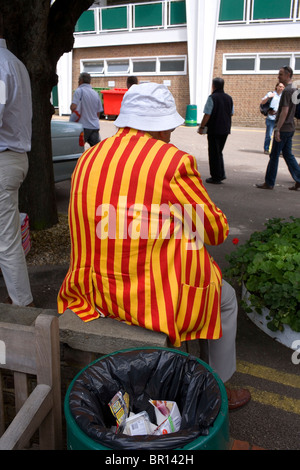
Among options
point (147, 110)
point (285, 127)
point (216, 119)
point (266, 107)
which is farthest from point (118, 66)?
point (147, 110)

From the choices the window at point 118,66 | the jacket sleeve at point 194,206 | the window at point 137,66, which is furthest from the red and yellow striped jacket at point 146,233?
the window at point 118,66

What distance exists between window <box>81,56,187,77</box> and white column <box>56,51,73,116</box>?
814 millimetres

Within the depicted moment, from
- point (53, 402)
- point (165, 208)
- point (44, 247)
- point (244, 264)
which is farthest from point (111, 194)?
point (44, 247)

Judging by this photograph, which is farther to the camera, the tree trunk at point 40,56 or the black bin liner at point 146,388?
the tree trunk at point 40,56

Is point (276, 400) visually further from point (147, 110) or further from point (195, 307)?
point (147, 110)

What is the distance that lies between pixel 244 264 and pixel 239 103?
18953mm

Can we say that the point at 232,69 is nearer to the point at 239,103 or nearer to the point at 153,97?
the point at 239,103

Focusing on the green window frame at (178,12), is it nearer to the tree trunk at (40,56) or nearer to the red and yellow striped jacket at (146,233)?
the tree trunk at (40,56)

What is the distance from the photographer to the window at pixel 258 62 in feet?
65.2

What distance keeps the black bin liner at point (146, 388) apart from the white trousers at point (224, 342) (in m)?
0.66

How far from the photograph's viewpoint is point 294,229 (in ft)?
13.7

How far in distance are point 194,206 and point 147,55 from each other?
22706 millimetres

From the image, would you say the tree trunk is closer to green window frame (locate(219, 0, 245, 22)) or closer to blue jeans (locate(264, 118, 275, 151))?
blue jeans (locate(264, 118, 275, 151))

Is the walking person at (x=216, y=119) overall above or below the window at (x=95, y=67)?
below
